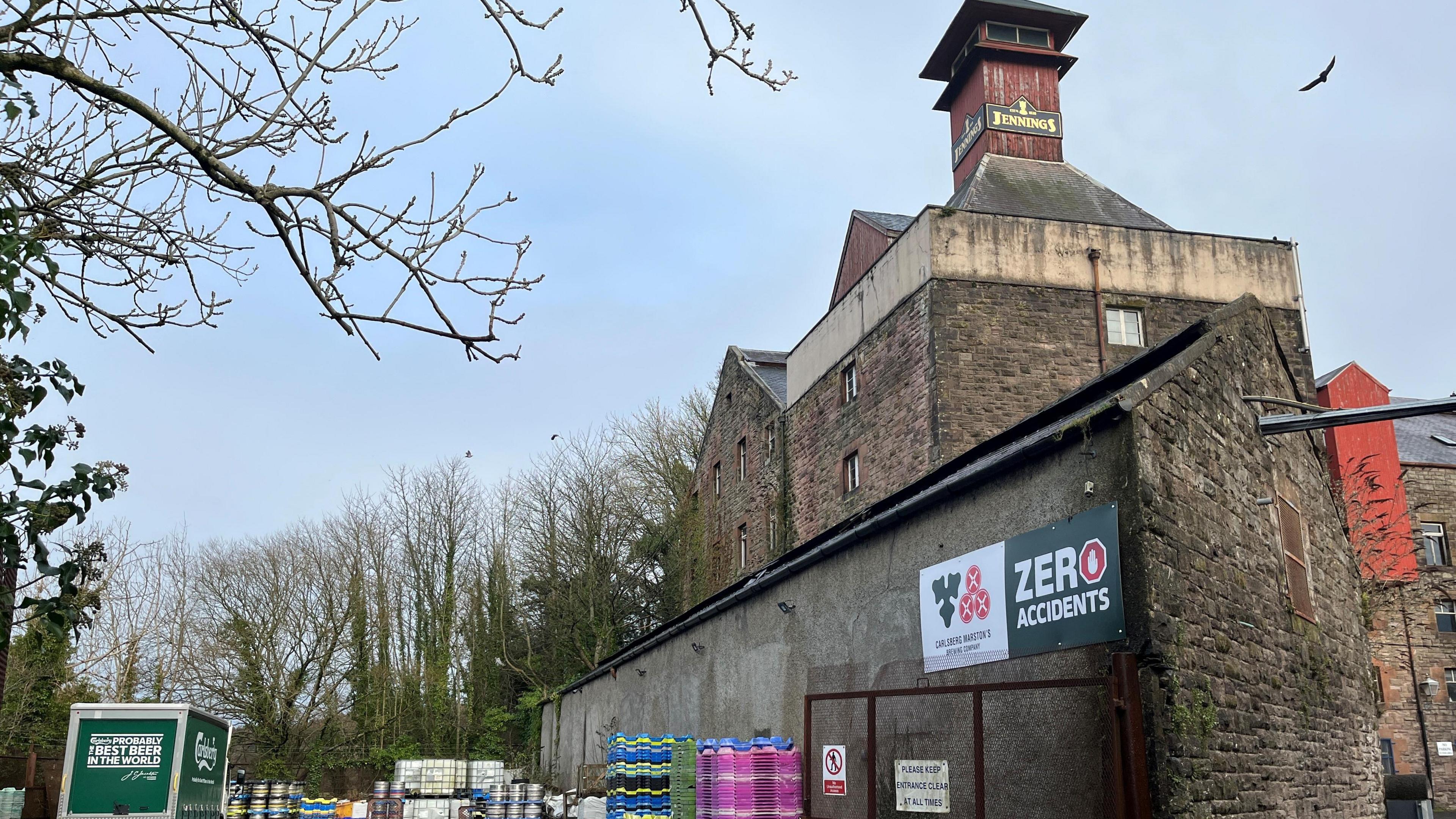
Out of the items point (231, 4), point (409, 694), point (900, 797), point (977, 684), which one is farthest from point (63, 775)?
point (409, 694)

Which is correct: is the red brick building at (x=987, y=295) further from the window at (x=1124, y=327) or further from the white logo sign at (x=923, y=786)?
the white logo sign at (x=923, y=786)

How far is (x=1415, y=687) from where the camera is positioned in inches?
1367

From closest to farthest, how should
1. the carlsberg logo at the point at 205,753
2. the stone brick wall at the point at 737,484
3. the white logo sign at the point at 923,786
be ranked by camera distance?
the white logo sign at the point at 923,786
the carlsberg logo at the point at 205,753
the stone brick wall at the point at 737,484

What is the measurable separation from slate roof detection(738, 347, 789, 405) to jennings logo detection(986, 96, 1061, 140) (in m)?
8.34

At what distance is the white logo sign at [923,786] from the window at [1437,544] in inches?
1312

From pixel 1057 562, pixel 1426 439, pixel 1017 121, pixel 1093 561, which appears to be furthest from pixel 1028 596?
pixel 1426 439

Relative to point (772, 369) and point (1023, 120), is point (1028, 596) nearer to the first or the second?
point (1023, 120)

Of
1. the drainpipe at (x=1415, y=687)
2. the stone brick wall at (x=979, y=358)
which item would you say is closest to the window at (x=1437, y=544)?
the drainpipe at (x=1415, y=687)

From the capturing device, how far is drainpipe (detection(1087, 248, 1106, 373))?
75.1ft

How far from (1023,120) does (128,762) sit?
943 inches

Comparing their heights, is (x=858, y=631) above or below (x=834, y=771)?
above

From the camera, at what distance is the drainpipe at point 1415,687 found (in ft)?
108

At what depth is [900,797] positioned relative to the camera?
36.2 feet

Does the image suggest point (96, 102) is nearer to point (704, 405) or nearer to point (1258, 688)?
point (1258, 688)
